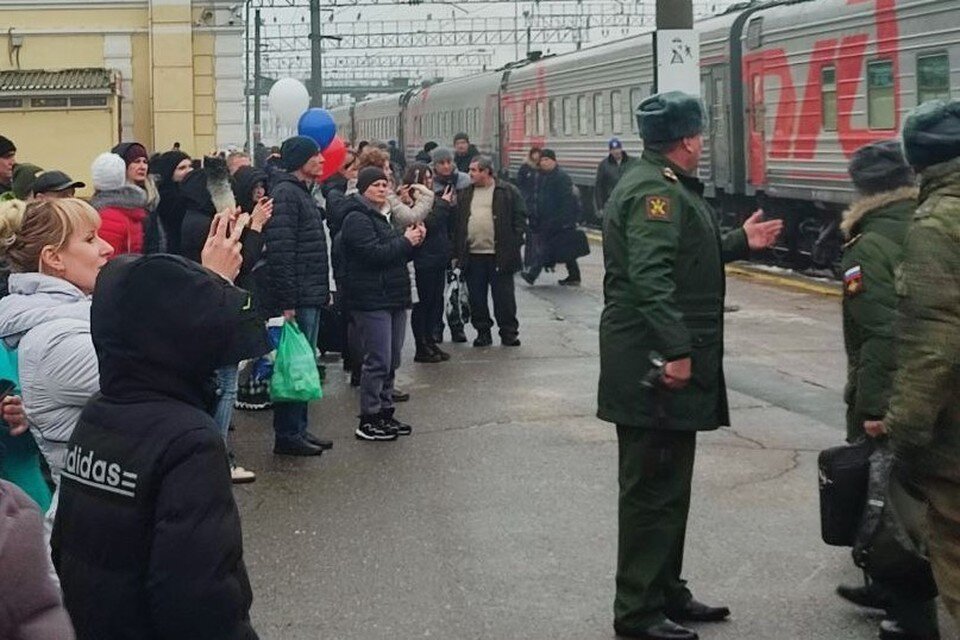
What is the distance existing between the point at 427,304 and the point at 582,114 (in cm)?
1840

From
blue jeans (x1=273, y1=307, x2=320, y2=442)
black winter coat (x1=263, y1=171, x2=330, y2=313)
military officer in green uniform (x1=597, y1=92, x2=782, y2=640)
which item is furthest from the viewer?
blue jeans (x1=273, y1=307, x2=320, y2=442)

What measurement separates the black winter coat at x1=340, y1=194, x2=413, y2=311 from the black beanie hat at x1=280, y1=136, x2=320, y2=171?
25.1 inches

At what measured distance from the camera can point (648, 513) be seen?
6.13 metres

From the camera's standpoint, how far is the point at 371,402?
400 inches

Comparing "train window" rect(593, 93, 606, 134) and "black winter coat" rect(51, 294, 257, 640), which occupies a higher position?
"train window" rect(593, 93, 606, 134)

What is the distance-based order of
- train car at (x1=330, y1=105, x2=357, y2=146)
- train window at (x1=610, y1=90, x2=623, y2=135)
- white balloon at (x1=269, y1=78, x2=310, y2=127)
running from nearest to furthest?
white balloon at (x1=269, y1=78, x2=310, y2=127), train window at (x1=610, y1=90, x2=623, y2=135), train car at (x1=330, y1=105, x2=357, y2=146)

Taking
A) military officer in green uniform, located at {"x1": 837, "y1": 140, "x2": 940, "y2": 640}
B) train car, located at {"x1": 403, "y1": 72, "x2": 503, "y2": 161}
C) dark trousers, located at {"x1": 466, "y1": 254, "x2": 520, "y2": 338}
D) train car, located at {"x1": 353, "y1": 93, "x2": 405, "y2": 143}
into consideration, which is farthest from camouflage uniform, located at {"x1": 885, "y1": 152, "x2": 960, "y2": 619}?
train car, located at {"x1": 353, "y1": 93, "x2": 405, "y2": 143}

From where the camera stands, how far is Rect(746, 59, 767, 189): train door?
22.5 m

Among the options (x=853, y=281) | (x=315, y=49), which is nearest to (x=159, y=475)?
(x=853, y=281)

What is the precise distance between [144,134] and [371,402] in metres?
17.7

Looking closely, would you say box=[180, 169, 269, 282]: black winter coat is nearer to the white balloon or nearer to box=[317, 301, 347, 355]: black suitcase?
box=[317, 301, 347, 355]: black suitcase

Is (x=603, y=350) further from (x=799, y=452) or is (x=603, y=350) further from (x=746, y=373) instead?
(x=746, y=373)

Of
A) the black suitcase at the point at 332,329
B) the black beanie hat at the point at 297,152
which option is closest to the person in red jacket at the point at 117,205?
the black beanie hat at the point at 297,152

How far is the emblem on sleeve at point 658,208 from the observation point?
19.5ft
